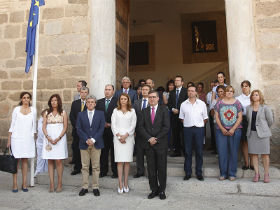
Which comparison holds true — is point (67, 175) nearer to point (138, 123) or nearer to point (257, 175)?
point (138, 123)

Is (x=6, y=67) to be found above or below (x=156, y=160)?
above

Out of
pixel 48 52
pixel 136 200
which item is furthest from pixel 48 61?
pixel 136 200

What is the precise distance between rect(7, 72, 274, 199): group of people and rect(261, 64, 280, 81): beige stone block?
24.3 inches

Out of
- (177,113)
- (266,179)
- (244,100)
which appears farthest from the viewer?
(177,113)

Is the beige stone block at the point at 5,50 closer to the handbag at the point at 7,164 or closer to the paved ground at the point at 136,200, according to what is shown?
the handbag at the point at 7,164

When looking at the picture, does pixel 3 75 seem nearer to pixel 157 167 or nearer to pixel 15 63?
pixel 15 63

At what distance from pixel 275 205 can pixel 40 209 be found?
3087 mm

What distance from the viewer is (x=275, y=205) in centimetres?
358

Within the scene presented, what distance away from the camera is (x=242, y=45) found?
515 cm

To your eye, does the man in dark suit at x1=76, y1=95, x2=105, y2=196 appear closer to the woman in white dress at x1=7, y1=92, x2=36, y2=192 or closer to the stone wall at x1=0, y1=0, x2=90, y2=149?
the woman in white dress at x1=7, y1=92, x2=36, y2=192

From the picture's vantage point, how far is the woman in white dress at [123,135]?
423 centimetres

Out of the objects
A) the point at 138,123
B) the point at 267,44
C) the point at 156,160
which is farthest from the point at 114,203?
the point at 267,44

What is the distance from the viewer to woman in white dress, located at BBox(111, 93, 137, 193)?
4230mm

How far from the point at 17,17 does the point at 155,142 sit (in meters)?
4.55
